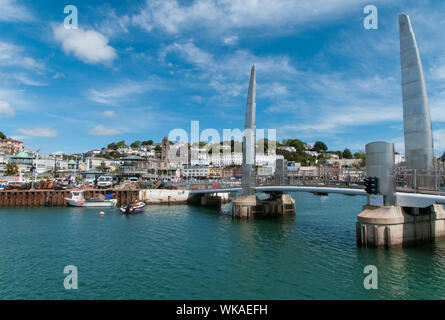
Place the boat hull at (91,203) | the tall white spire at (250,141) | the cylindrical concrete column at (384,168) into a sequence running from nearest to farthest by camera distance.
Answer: the cylindrical concrete column at (384,168)
the tall white spire at (250,141)
the boat hull at (91,203)

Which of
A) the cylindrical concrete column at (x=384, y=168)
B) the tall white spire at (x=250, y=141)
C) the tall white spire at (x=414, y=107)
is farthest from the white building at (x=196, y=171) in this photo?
the cylindrical concrete column at (x=384, y=168)

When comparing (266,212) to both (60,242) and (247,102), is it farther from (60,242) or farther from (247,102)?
(60,242)

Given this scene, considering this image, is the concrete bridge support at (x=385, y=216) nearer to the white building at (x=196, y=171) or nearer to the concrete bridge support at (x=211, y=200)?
the concrete bridge support at (x=211, y=200)

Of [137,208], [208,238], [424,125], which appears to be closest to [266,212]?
[208,238]

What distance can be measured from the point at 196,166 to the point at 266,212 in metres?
144

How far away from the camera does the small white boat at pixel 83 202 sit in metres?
55.5

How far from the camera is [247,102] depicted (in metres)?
45.2

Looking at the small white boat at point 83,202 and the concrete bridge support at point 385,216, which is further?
the small white boat at point 83,202

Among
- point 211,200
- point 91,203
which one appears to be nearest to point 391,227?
point 211,200

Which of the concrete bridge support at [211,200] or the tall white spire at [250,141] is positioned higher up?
the tall white spire at [250,141]

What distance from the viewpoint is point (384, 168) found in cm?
2258

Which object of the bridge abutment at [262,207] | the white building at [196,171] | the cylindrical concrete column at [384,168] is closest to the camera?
the cylindrical concrete column at [384,168]
